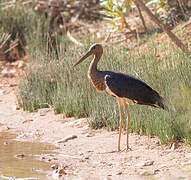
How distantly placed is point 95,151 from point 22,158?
97 centimetres

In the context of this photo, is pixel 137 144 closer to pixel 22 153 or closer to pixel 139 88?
pixel 139 88

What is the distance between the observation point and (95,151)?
647cm

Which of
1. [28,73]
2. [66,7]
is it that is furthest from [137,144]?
[66,7]

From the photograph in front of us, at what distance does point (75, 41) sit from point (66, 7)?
92.7 inches

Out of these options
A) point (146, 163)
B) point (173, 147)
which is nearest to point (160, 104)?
point (173, 147)

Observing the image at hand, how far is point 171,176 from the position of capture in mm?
5082

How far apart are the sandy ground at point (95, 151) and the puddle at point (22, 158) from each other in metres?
0.20

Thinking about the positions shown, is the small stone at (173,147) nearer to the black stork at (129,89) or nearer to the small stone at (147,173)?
the black stork at (129,89)

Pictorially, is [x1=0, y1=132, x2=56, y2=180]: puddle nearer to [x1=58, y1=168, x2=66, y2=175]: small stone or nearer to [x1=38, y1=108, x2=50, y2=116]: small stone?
[x1=58, y1=168, x2=66, y2=175]: small stone

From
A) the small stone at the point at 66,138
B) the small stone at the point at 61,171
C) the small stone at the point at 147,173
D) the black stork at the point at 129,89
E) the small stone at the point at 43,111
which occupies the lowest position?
the small stone at the point at 147,173

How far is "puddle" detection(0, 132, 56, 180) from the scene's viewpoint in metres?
5.54

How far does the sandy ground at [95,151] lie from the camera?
5.35 metres

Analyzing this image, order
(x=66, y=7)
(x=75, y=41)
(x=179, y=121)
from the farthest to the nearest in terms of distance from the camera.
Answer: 1. (x=66, y=7)
2. (x=75, y=41)
3. (x=179, y=121)

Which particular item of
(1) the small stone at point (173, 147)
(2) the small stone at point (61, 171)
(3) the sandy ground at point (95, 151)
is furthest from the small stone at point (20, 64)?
(2) the small stone at point (61, 171)
